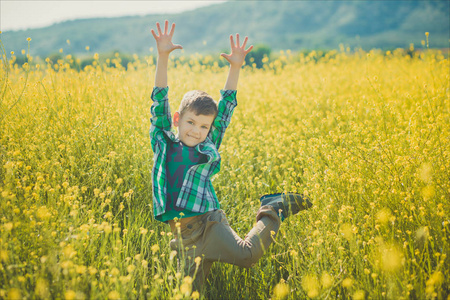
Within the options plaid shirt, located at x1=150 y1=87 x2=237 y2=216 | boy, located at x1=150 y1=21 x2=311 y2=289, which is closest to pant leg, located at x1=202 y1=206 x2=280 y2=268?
boy, located at x1=150 y1=21 x2=311 y2=289

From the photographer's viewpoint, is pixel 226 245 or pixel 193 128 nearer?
pixel 226 245

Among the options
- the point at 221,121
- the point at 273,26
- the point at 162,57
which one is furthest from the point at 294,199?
the point at 273,26

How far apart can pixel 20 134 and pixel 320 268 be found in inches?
97.9

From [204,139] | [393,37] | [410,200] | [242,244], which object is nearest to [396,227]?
[410,200]

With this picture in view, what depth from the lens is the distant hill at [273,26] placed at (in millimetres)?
112000

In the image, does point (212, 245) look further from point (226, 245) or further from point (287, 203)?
point (287, 203)

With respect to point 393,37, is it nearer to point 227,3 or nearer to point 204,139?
point 227,3

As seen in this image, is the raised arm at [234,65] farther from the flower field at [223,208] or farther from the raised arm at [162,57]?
the flower field at [223,208]

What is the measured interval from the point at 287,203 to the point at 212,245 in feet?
2.00

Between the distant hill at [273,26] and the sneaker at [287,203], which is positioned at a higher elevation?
the distant hill at [273,26]

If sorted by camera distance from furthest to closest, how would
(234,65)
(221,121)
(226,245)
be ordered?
(234,65), (221,121), (226,245)

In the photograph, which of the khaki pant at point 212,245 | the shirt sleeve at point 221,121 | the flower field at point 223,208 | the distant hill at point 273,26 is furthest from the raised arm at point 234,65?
the distant hill at point 273,26

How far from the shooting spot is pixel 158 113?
223 cm

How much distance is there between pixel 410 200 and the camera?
2.04 meters
